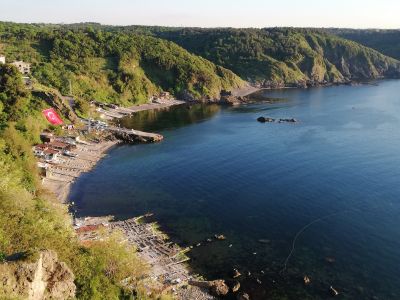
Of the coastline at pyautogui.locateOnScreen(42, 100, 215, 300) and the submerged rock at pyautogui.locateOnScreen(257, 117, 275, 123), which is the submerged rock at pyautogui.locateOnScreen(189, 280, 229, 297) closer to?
the coastline at pyautogui.locateOnScreen(42, 100, 215, 300)

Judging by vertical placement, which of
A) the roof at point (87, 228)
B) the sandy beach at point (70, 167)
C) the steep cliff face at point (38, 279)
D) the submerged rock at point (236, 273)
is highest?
the steep cliff face at point (38, 279)

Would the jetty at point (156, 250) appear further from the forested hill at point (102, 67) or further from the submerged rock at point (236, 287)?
the forested hill at point (102, 67)

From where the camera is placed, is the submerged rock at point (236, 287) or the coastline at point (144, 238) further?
the submerged rock at point (236, 287)

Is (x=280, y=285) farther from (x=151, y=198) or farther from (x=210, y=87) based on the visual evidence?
(x=210, y=87)

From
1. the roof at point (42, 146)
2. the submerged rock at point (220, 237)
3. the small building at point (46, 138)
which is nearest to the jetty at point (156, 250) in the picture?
the submerged rock at point (220, 237)

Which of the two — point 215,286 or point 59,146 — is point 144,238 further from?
point 59,146

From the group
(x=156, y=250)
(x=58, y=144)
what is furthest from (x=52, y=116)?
(x=156, y=250)

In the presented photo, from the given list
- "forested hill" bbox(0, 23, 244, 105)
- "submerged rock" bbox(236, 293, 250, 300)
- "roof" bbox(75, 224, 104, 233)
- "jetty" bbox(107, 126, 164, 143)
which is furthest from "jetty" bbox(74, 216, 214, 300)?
"forested hill" bbox(0, 23, 244, 105)
